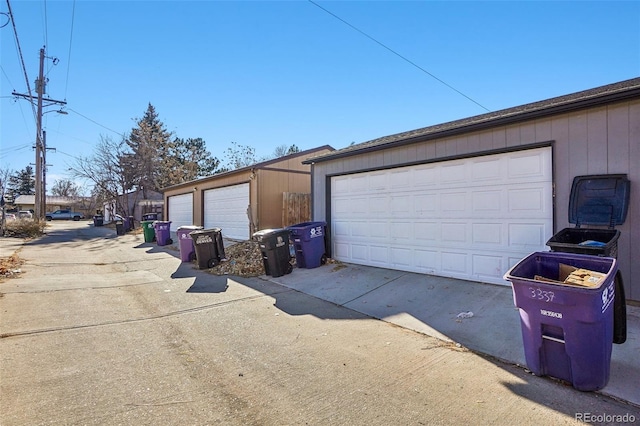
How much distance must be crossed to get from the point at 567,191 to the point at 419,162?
246cm

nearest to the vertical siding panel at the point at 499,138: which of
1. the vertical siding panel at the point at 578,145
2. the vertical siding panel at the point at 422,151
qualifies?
the vertical siding panel at the point at 578,145

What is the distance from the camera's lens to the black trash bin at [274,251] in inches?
281

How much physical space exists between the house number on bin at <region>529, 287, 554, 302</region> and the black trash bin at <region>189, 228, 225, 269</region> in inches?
289

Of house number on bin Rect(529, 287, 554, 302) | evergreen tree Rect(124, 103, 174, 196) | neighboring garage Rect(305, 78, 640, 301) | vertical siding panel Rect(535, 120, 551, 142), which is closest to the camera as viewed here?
house number on bin Rect(529, 287, 554, 302)

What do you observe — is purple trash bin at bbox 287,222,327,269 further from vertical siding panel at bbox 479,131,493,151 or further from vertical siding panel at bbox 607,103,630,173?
vertical siding panel at bbox 607,103,630,173

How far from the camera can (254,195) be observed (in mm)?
11406

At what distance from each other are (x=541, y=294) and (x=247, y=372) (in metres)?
2.57

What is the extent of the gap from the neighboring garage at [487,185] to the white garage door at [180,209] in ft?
36.3

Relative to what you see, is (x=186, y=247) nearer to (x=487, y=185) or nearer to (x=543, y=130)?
(x=487, y=185)

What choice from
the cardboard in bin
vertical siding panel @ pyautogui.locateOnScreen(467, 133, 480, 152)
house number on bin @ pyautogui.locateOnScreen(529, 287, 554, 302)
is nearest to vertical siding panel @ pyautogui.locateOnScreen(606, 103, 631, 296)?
vertical siding panel @ pyautogui.locateOnScreen(467, 133, 480, 152)

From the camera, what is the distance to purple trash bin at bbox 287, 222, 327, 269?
24.7 feet

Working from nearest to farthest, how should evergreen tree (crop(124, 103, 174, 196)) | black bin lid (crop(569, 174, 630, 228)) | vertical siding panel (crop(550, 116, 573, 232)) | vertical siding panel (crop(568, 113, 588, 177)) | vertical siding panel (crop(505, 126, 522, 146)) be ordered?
black bin lid (crop(569, 174, 630, 228))
vertical siding panel (crop(568, 113, 588, 177))
vertical siding panel (crop(550, 116, 573, 232))
vertical siding panel (crop(505, 126, 522, 146))
evergreen tree (crop(124, 103, 174, 196))

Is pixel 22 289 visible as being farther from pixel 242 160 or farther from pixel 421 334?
pixel 242 160

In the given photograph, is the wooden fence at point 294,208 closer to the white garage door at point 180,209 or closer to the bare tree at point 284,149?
the white garage door at point 180,209
